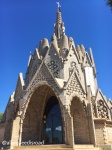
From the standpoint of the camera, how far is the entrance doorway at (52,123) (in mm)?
17688

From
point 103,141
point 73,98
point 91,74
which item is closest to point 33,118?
point 73,98

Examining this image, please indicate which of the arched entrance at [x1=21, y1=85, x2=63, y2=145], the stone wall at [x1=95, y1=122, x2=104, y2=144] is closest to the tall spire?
the arched entrance at [x1=21, y1=85, x2=63, y2=145]

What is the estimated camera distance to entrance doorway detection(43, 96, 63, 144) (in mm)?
17688

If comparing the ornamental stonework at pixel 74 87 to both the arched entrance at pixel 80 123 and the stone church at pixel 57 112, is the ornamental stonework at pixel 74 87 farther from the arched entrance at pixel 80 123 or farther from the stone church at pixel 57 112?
the arched entrance at pixel 80 123

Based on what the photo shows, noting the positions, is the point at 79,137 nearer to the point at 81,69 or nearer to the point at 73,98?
the point at 73,98

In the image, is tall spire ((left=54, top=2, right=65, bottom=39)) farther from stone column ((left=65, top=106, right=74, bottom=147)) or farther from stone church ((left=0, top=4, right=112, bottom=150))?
stone column ((left=65, top=106, right=74, bottom=147))

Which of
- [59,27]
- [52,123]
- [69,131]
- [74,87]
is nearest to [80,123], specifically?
[69,131]

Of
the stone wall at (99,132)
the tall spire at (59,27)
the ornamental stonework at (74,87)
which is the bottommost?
the stone wall at (99,132)

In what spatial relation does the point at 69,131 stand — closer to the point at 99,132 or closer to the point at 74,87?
the point at 99,132

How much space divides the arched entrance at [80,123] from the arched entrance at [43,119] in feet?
6.08

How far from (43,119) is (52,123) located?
1.19 meters

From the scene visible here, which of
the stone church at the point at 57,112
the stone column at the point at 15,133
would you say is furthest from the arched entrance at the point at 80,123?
the stone column at the point at 15,133

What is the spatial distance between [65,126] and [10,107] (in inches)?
336

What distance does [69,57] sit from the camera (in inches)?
867
